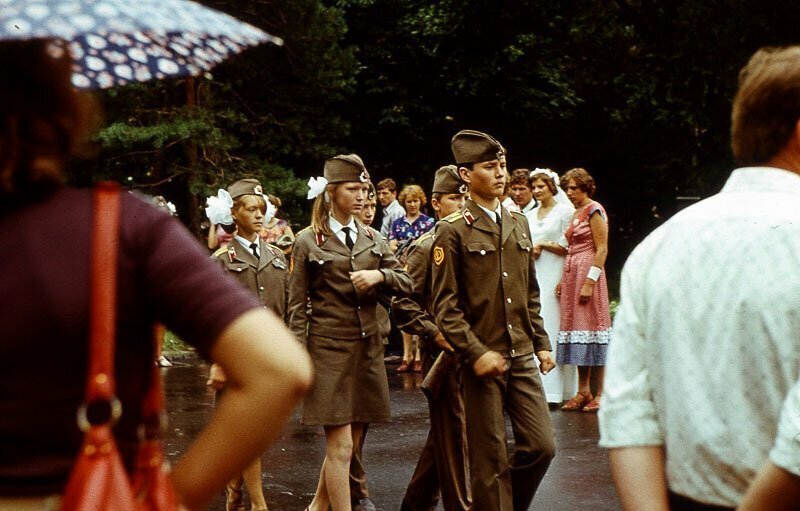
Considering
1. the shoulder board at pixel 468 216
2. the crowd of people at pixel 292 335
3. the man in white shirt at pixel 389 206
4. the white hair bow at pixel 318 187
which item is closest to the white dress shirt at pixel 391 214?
the man in white shirt at pixel 389 206

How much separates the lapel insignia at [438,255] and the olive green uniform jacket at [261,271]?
163 centimetres

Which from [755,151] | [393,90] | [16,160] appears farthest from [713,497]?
[393,90]

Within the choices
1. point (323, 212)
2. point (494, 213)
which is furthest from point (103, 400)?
point (323, 212)

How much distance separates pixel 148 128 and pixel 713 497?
23022mm

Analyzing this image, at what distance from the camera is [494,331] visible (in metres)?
6.65

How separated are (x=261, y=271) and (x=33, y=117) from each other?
6.02 m

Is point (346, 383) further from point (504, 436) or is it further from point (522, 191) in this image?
point (522, 191)

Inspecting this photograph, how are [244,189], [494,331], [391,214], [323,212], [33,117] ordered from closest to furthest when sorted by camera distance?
1. [33,117]
2. [494,331]
3. [323,212]
4. [244,189]
5. [391,214]

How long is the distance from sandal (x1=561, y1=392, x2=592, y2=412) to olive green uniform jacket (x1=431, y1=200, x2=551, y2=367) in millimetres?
5106

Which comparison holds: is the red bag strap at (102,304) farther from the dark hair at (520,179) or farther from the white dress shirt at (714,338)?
the dark hair at (520,179)

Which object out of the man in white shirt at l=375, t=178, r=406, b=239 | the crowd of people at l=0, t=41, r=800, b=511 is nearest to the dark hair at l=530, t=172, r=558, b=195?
the man in white shirt at l=375, t=178, r=406, b=239

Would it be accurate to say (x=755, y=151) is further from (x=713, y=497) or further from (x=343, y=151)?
(x=343, y=151)

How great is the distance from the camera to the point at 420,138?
97.2 ft

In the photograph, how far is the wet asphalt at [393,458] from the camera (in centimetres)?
801
